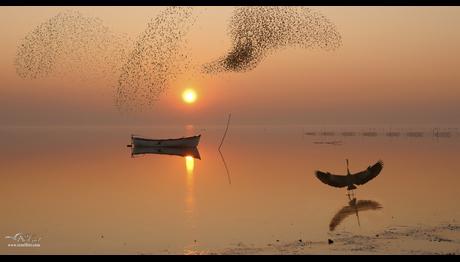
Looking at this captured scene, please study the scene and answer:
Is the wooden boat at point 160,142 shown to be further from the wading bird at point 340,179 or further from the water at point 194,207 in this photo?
the wading bird at point 340,179

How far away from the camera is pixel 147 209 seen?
71.9 ft

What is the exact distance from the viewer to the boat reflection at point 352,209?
62.0 feet

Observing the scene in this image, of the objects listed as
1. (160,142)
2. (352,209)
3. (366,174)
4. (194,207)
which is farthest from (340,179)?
(160,142)

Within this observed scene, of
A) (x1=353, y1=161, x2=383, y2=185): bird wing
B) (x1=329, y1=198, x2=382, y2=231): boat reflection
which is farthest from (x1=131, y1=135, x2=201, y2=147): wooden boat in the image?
(x1=329, y1=198, x2=382, y2=231): boat reflection

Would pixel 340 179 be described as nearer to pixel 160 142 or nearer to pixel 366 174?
pixel 366 174

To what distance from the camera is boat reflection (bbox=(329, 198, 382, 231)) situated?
1890 cm

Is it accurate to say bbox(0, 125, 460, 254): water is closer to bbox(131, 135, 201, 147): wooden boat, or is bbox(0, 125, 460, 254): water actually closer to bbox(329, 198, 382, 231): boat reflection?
bbox(329, 198, 382, 231): boat reflection

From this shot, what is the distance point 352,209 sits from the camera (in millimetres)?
21594

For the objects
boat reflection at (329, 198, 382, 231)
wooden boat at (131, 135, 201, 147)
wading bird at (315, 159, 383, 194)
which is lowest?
boat reflection at (329, 198, 382, 231)

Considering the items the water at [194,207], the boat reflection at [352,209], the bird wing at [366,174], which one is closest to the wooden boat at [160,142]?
the water at [194,207]

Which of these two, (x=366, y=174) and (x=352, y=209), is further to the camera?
(x=366, y=174)

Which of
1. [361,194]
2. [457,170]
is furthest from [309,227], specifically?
[457,170]

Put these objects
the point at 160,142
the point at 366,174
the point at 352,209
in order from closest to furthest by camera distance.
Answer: the point at 352,209 → the point at 366,174 → the point at 160,142

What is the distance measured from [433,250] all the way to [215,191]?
1513 centimetres
